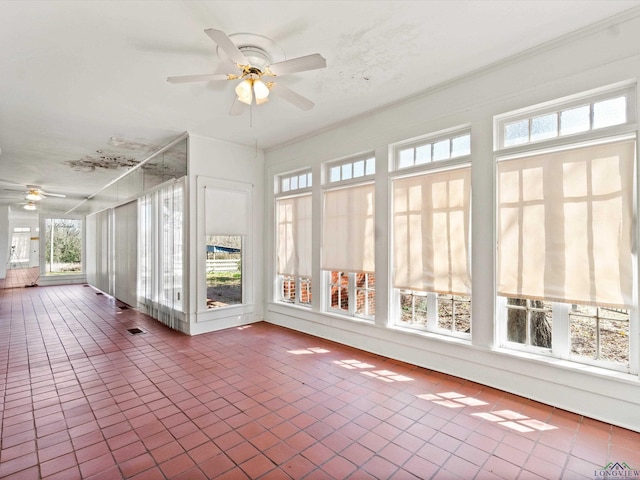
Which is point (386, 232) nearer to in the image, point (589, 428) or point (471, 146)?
point (471, 146)

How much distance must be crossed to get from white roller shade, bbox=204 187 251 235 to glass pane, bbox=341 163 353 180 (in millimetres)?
1992

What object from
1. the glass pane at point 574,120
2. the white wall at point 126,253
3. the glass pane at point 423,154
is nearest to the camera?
the glass pane at point 574,120

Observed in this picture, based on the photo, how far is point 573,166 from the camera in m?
2.69

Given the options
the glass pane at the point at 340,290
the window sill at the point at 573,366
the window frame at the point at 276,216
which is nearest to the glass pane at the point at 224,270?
the window frame at the point at 276,216

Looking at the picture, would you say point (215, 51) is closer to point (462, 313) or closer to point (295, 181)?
point (295, 181)

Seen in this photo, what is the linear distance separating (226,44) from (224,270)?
12.9 feet

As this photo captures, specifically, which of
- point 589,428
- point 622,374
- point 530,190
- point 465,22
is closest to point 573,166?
point 530,190

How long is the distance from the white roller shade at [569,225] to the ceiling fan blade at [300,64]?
2.09 metres

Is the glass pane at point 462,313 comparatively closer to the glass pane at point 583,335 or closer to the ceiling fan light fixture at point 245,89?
the glass pane at point 583,335

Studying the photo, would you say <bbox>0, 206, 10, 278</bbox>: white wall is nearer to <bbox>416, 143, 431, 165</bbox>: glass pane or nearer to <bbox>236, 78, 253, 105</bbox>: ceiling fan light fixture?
<bbox>236, 78, 253, 105</bbox>: ceiling fan light fixture

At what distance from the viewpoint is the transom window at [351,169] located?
434cm

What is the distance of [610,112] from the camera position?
8.52 ft

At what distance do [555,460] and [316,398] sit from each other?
1.84 meters

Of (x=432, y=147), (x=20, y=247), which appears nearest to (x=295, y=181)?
(x=432, y=147)
